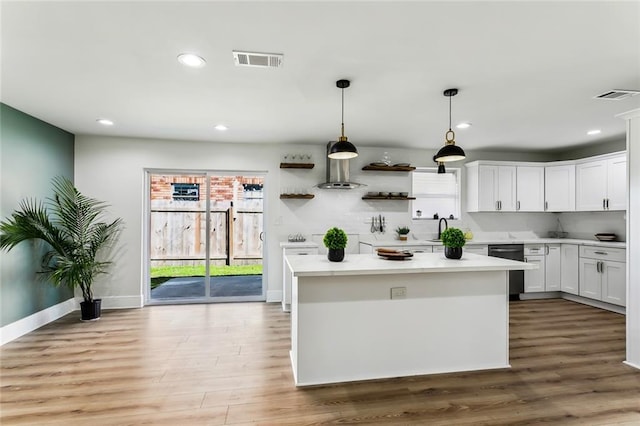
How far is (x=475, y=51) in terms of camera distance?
2270 millimetres

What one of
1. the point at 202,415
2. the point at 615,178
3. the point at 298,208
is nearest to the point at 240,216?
the point at 298,208

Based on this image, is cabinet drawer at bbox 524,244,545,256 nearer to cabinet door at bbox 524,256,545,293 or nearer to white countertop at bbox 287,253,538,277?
cabinet door at bbox 524,256,545,293

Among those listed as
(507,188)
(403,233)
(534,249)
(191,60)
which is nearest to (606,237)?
(534,249)

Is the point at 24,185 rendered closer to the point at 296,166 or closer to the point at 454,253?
the point at 296,166

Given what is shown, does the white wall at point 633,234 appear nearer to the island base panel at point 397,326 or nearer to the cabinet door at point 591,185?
the island base panel at point 397,326

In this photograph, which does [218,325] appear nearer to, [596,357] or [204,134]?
[204,134]

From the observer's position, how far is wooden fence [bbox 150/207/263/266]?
550cm

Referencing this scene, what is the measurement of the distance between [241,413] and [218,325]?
191 cm

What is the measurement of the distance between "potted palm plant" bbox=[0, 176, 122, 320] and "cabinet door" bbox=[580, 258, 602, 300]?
22.7 feet

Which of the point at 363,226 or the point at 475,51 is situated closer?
the point at 475,51

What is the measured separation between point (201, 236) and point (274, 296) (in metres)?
1.73

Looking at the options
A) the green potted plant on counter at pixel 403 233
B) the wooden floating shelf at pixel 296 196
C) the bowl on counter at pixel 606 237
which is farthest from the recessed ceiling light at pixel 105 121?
the bowl on counter at pixel 606 237

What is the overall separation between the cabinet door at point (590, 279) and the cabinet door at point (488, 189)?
147cm

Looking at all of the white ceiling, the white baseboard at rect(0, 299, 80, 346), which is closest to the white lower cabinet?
the white ceiling
